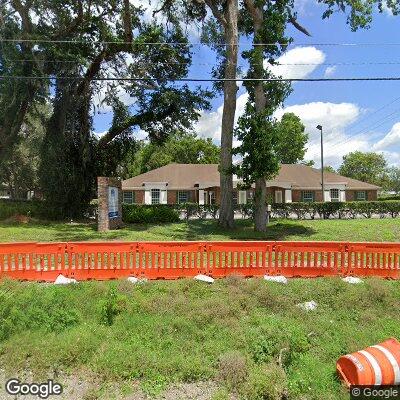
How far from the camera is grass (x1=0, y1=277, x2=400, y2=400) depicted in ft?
15.4

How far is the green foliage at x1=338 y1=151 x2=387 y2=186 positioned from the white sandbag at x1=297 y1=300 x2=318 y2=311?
219 feet

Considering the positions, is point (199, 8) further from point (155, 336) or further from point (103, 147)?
point (155, 336)

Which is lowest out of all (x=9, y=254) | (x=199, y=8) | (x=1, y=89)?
(x=9, y=254)

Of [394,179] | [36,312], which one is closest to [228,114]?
[36,312]

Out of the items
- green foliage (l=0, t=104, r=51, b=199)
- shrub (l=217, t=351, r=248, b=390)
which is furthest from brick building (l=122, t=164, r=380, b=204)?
shrub (l=217, t=351, r=248, b=390)

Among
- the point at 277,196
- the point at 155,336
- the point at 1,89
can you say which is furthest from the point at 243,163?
the point at 277,196

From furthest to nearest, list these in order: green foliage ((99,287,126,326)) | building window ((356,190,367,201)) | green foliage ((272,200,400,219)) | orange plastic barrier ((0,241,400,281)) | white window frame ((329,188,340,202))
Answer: building window ((356,190,367,201)), white window frame ((329,188,340,202)), green foliage ((272,200,400,219)), orange plastic barrier ((0,241,400,281)), green foliage ((99,287,126,326))

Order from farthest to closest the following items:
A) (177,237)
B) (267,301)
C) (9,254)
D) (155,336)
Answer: (177,237)
(9,254)
(267,301)
(155,336)

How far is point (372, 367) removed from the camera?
449 centimetres

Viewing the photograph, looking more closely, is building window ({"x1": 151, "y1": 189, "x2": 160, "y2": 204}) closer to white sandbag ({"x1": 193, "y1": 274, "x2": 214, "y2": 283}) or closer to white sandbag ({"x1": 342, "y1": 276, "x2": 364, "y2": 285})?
white sandbag ({"x1": 193, "y1": 274, "x2": 214, "y2": 283})

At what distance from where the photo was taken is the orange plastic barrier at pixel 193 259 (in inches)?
294

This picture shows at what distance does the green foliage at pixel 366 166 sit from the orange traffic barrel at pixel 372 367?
6832cm

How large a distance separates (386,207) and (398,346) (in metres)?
23.6

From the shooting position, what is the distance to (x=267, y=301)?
21.3ft
